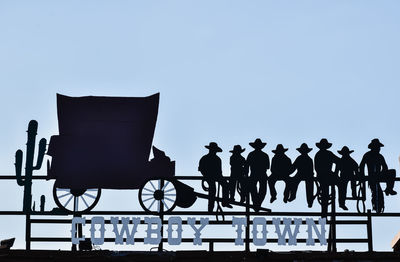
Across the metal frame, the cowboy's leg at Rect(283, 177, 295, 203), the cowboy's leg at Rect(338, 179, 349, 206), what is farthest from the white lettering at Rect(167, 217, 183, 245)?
the cowboy's leg at Rect(338, 179, 349, 206)

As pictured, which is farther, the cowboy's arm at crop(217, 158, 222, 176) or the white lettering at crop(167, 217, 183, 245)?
the cowboy's arm at crop(217, 158, 222, 176)

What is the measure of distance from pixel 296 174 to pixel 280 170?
0.47 meters

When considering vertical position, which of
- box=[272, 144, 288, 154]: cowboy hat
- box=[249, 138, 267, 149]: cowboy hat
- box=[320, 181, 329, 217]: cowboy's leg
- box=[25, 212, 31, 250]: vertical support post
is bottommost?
box=[25, 212, 31, 250]: vertical support post

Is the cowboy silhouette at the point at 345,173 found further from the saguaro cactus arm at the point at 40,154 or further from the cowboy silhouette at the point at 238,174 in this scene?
the saguaro cactus arm at the point at 40,154

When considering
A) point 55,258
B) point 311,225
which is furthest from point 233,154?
point 55,258

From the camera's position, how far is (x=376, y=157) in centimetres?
3628

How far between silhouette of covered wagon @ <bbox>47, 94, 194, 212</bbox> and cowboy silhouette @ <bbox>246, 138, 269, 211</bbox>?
5.93 ft

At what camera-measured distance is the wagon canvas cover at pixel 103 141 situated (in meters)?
36.0

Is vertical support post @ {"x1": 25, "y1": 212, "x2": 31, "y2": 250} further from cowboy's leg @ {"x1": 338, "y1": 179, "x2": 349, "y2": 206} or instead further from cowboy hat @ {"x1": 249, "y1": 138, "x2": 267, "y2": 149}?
cowboy's leg @ {"x1": 338, "y1": 179, "x2": 349, "y2": 206}

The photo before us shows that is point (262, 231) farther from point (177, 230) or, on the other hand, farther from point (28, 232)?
point (28, 232)

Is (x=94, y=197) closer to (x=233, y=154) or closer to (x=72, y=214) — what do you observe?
(x=72, y=214)

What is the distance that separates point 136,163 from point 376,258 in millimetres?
7299

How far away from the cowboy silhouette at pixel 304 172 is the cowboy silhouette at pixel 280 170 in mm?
151

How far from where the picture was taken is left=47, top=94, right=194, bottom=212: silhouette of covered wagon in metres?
35.9
